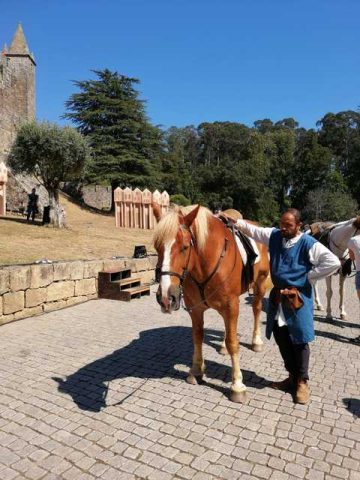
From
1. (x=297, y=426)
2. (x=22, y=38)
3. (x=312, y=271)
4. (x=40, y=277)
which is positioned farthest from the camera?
(x=22, y=38)

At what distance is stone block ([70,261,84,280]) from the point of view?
24.9 feet

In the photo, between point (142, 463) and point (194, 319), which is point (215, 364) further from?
point (142, 463)

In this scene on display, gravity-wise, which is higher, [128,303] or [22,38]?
[22,38]

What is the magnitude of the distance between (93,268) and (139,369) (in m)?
4.11

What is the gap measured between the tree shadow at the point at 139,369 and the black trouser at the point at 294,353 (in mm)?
471

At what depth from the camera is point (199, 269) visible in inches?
136

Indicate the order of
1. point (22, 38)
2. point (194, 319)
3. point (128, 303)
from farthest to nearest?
1. point (22, 38)
2. point (128, 303)
3. point (194, 319)

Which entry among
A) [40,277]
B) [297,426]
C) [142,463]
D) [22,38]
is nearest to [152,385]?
[142,463]

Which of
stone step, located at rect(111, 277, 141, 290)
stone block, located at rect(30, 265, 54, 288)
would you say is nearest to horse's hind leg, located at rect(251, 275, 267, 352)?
stone step, located at rect(111, 277, 141, 290)

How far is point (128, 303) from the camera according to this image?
26.4 feet

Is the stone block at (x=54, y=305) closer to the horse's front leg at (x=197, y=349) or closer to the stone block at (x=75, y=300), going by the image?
the stone block at (x=75, y=300)

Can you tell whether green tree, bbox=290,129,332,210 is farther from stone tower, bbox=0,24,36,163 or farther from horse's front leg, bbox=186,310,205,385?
horse's front leg, bbox=186,310,205,385

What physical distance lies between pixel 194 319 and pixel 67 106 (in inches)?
1184

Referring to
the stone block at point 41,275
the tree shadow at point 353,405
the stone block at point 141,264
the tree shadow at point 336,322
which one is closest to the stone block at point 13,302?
the stone block at point 41,275
